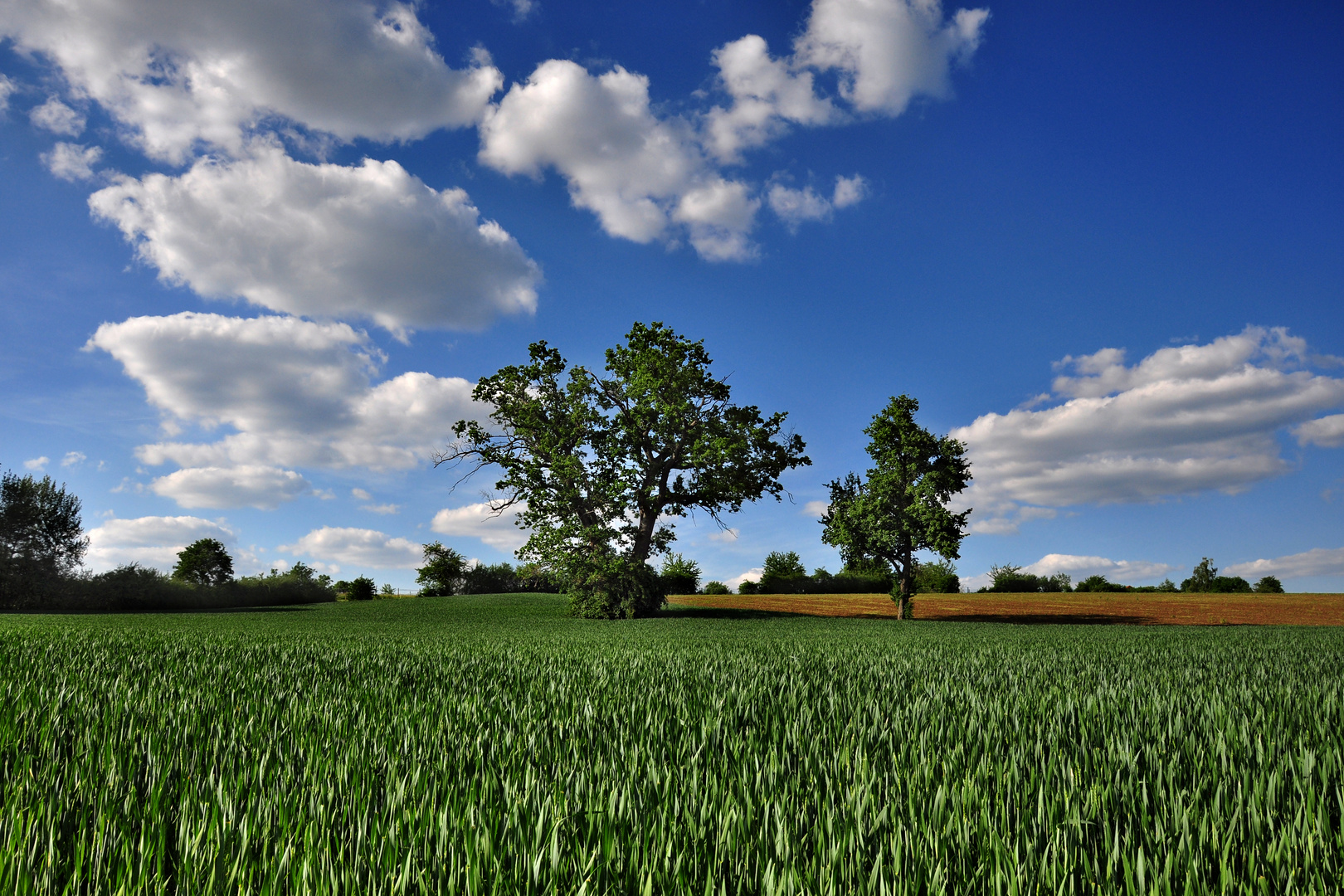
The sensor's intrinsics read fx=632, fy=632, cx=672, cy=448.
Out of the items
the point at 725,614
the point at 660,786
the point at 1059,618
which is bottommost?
the point at 1059,618

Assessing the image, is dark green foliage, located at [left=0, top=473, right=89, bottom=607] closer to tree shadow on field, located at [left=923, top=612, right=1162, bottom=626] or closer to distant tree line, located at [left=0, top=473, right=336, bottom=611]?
distant tree line, located at [left=0, top=473, right=336, bottom=611]

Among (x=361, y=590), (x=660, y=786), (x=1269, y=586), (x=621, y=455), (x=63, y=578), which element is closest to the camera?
(x=660, y=786)

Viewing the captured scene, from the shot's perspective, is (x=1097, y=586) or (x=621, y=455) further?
(x=1097, y=586)

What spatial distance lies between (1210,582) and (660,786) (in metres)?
90.7

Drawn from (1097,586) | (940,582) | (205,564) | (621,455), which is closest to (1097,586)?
(1097,586)

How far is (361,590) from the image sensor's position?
163 ft

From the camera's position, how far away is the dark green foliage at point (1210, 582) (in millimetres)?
66688

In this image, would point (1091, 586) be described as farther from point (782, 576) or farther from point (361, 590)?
point (361, 590)

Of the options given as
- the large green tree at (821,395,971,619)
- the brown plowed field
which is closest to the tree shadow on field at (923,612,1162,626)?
the brown plowed field

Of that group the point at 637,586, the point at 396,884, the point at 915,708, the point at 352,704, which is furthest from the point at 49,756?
the point at 637,586

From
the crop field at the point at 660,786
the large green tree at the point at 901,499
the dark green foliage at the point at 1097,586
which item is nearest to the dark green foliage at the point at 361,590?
the large green tree at the point at 901,499

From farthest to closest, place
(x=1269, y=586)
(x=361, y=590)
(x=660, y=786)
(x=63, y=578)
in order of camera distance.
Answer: (x=1269, y=586)
(x=361, y=590)
(x=63, y=578)
(x=660, y=786)

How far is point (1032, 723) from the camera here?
383 cm

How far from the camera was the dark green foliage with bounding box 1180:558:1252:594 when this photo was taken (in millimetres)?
66688
